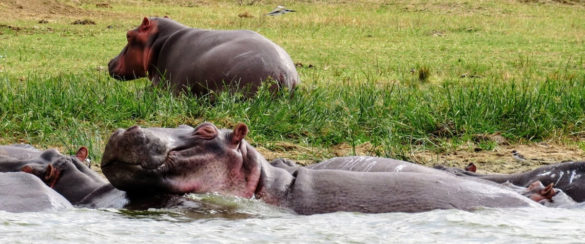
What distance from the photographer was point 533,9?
2428cm

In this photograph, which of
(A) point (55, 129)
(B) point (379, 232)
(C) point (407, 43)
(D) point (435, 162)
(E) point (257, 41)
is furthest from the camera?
(C) point (407, 43)

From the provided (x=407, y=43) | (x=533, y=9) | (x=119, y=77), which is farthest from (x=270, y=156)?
(x=533, y=9)

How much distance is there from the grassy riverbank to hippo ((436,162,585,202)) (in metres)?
1.08

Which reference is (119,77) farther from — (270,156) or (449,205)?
(449,205)

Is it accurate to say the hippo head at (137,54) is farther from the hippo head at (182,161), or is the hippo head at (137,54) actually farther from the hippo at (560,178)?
the hippo head at (182,161)

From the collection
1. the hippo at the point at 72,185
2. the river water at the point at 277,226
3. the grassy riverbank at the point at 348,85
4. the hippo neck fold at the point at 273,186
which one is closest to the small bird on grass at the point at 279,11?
the grassy riverbank at the point at 348,85

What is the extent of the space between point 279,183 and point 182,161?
47 centimetres

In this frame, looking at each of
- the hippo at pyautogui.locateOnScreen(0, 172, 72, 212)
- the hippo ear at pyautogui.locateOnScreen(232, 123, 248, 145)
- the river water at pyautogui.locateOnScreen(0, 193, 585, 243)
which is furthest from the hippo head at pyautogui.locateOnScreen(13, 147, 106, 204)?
the hippo ear at pyautogui.locateOnScreen(232, 123, 248, 145)

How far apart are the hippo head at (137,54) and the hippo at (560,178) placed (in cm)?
466

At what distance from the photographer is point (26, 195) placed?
459 centimetres

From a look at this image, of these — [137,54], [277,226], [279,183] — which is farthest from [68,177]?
[137,54]

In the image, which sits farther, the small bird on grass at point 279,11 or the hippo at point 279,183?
the small bird on grass at point 279,11

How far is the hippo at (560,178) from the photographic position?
5312 millimetres

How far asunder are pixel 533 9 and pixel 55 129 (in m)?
18.9
